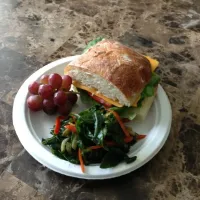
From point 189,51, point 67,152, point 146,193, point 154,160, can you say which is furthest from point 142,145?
point 189,51

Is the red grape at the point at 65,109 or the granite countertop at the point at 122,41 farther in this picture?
the red grape at the point at 65,109

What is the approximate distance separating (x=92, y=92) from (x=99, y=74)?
94 millimetres

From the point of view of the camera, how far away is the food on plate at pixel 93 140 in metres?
1.15

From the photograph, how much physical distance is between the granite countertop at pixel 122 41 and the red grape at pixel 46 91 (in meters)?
0.19

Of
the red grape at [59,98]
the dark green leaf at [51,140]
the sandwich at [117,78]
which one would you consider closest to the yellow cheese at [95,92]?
the sandwich at [117,78]

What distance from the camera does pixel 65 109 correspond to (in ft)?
4.25

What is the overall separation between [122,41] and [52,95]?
2.15 ft

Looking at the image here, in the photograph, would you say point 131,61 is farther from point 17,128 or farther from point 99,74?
point 17,128

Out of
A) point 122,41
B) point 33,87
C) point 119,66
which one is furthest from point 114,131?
point 122,41

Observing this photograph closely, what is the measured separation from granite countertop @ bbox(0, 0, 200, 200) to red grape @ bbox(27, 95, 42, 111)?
12 cm

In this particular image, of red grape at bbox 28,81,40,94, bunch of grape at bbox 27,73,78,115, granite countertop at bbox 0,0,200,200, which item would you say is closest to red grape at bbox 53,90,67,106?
bunch of grape at bbox 27,73,78,115

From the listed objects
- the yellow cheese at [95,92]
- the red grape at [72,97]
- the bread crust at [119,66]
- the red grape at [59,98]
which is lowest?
the red grape at [72,97]

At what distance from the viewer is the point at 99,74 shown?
4.19ft

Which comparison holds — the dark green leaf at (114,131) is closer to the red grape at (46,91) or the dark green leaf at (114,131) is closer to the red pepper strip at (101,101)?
the red pepper strip at (101,101)
